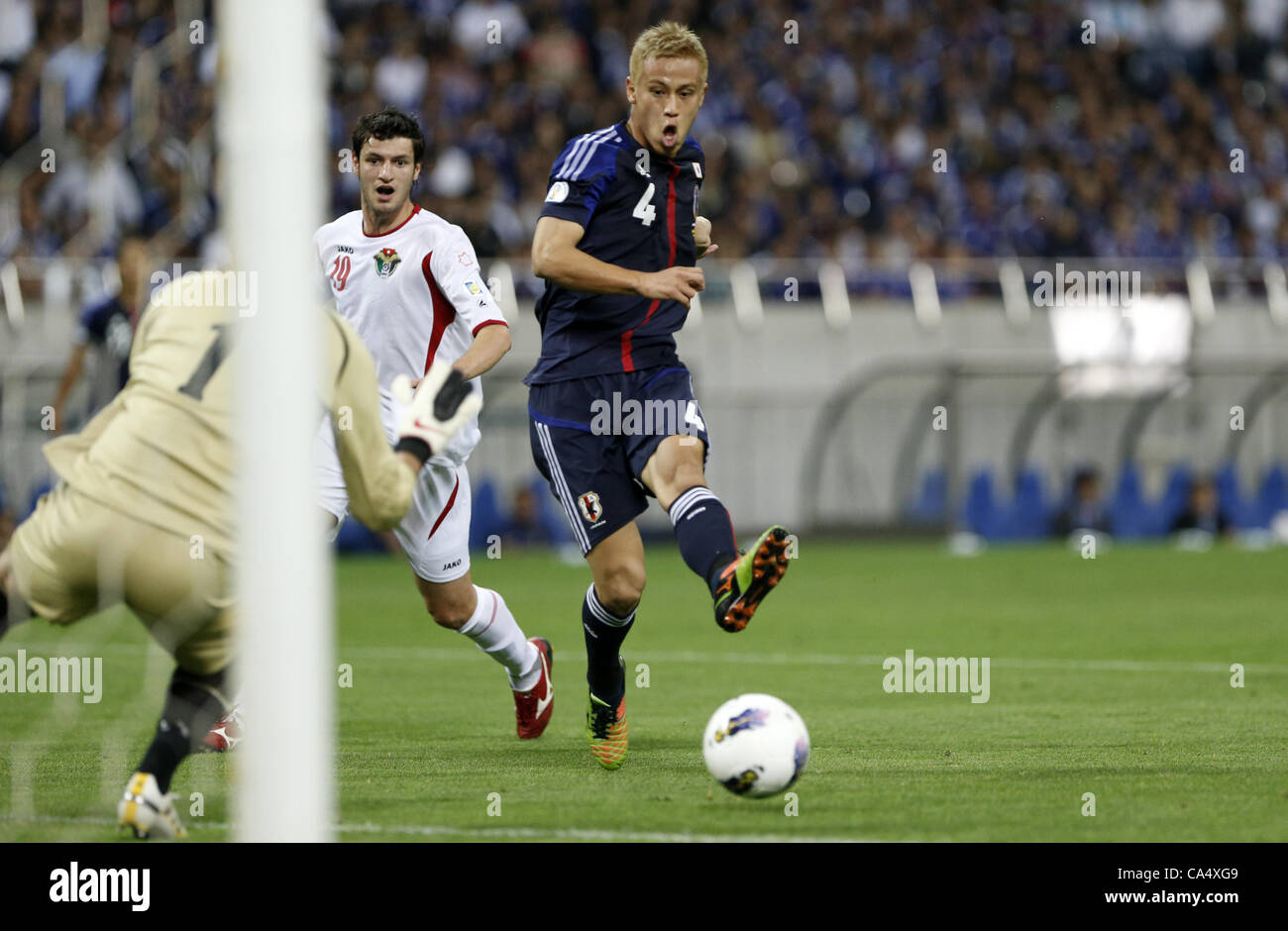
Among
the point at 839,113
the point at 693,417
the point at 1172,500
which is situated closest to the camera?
the point at 693,417

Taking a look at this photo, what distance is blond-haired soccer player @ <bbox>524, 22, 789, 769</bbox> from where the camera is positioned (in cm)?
674

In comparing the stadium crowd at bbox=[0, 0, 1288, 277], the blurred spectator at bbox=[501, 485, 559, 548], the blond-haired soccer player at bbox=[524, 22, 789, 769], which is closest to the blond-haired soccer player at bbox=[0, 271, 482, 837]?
the blond-haired soccer player at bbox=[524, 22, 789, 769]

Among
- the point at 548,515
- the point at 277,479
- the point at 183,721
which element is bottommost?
the point at 183,721

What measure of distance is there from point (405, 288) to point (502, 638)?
1.46 metres

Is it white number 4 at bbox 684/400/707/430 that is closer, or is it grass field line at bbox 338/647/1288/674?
white number 4 at bbox 684/400/707/430

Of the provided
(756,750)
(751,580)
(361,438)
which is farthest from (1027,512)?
(361,438)

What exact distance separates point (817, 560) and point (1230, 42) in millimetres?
12168

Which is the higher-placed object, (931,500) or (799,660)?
(931,500)

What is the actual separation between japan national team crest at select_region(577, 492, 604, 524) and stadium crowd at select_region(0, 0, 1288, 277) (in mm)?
12214

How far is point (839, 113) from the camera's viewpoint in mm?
24188

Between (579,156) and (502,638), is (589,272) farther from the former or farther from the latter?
(502,638)

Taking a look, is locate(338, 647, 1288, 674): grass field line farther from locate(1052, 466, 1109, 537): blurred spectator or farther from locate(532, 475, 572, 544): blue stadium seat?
locate(1052, 466, 1109, 537): blurred spectator


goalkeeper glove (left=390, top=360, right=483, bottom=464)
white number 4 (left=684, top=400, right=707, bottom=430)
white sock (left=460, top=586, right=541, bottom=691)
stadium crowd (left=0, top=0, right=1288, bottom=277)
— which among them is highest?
stadium crowd (left=0, top=0, right=1288, bottom=277)

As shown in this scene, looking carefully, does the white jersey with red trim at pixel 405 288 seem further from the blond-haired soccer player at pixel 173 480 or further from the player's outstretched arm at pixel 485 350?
the blond-haired soccer player at pixel 173 480
